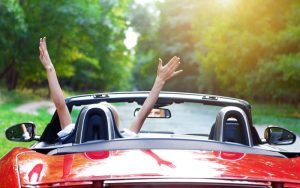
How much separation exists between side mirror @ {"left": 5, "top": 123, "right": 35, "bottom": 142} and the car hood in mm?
1238

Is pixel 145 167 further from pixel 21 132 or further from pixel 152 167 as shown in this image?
pixel 21 132

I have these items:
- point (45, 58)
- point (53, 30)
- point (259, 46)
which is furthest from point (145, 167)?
point (53, 30)

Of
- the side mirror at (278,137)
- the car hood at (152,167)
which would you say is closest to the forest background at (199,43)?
the side mirror at (278,137)

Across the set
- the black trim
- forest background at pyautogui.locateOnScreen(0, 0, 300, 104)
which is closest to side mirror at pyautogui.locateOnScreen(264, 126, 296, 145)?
the black trim

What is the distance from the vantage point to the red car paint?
109 inches

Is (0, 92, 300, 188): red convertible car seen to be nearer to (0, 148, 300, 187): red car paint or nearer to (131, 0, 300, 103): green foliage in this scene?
(0, 148, 300, 187): red car paint

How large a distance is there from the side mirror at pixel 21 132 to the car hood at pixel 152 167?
1238 millimetres

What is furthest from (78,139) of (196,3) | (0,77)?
(196,3)

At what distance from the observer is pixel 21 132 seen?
4.78 metres

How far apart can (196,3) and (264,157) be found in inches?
2555

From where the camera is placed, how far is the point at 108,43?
5612 centimetres

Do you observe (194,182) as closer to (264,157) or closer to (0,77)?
(264,157)

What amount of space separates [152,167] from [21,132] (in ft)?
6.93

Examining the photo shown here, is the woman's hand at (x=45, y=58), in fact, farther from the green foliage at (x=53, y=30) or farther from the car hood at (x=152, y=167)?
the green foliage at (x=53, y=30)
